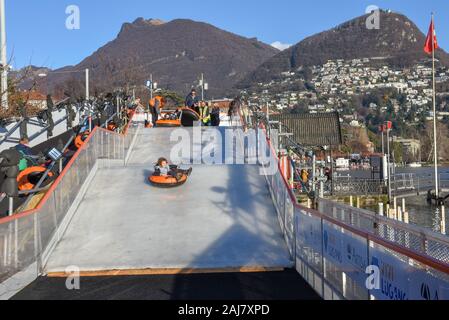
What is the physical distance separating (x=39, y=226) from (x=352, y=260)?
6798 millimetres

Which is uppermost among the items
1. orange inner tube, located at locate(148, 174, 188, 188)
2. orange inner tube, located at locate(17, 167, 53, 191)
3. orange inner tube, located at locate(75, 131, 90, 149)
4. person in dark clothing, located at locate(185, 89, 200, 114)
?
person in dark clothing, located at locate(185, 89, 200, 114)

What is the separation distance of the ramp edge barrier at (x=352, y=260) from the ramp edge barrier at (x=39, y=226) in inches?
195

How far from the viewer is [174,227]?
589 inches

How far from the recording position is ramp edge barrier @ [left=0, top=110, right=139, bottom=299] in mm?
10734

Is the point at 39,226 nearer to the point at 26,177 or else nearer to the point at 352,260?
the point at 26,177

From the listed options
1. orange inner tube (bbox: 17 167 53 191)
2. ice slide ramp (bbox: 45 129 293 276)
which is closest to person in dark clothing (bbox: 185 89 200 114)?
ice slide ramp (bbox: 45 129 293 276)

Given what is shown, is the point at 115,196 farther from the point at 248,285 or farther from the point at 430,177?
the point at 430,177

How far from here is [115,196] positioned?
17188 millimetres

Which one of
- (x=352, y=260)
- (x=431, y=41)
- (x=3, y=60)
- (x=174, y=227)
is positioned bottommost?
(x=174, y=227)

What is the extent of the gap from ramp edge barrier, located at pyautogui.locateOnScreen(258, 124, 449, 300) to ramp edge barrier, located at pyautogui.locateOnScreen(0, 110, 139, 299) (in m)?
4.95

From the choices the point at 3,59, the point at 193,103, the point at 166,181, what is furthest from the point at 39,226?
the point at 193,103

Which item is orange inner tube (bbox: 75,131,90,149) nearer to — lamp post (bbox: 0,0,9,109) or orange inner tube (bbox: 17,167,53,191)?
lamp post (bbox: 0,0,9,109)
